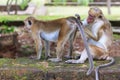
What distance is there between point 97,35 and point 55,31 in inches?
20.9

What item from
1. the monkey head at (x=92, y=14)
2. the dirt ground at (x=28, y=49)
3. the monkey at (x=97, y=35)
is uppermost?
the monkey head at (x=92, y=14)

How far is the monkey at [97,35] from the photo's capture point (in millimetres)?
4836

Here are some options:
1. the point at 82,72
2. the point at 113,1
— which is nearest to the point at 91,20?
the point at 82,72

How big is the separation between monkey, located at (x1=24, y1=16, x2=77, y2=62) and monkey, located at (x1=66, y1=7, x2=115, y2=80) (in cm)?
18

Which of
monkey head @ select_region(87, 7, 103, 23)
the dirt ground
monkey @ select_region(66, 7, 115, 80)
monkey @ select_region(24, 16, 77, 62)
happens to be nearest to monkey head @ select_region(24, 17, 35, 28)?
monkey @ select_region(24, 16, 77, 62)

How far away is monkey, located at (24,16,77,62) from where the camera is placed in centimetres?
503

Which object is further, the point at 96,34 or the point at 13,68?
the point at 96,34

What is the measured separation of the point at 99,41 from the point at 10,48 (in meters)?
2.13

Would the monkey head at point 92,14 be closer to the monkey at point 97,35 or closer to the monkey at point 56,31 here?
the monkey at point 97,35

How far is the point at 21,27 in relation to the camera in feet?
32.1

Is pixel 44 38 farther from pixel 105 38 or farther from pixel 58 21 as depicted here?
pixel 105 38

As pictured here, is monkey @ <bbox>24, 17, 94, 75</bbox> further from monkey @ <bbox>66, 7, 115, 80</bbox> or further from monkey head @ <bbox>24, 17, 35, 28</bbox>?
monkey @ <bbox>66, 7, 115, 80</bbox>

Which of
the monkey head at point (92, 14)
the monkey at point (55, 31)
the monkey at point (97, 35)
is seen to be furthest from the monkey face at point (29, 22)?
the monkey head at point (92, 14)

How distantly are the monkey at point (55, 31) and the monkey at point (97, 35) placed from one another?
18 centimetres
